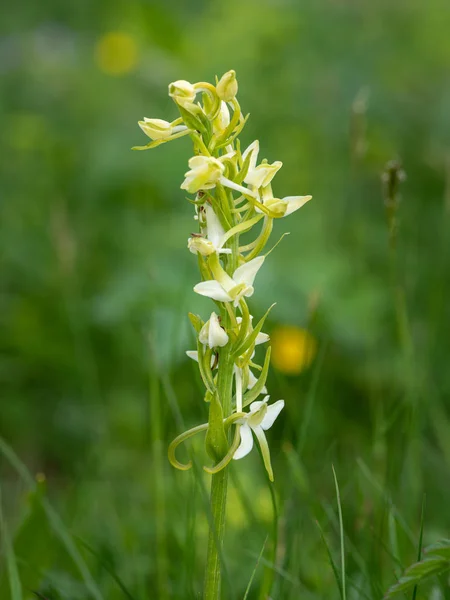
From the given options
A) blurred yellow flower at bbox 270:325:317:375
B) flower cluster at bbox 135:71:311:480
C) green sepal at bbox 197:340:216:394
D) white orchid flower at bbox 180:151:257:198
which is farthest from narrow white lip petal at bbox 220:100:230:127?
blurred yellow flower at bbox 270:325:317:375

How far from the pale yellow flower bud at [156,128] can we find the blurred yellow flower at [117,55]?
2981 mm

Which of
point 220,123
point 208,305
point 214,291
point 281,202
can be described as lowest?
point 208,305

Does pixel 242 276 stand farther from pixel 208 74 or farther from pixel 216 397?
pixel 208 74

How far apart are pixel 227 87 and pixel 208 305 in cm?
137

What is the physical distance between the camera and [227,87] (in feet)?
3.09

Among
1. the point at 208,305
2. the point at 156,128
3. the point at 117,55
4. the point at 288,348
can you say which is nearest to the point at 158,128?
the point at 156,128

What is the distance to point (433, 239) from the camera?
305 cm

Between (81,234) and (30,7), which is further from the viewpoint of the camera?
(30,7)

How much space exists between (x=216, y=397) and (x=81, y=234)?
8.04ft

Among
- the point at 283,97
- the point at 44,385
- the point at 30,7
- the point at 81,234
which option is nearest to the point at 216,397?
the point at 44,385

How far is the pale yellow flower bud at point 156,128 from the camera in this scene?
971 mm

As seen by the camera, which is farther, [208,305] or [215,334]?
[208,305]

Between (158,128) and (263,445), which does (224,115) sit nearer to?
(158,128)

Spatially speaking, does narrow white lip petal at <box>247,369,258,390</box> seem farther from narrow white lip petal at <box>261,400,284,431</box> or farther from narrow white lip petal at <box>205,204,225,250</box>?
narrow white lip petal at <box>205,204,225,250</box>
